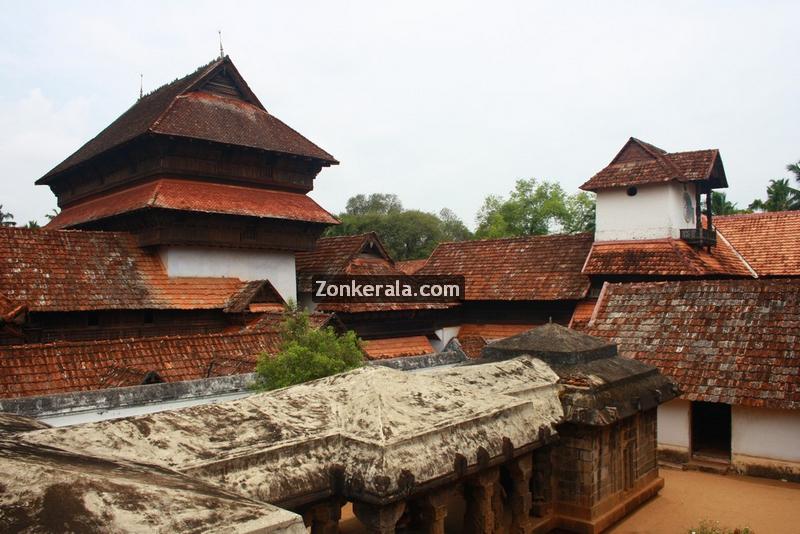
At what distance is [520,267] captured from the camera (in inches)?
917

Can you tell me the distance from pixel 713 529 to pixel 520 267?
1520 centimetres

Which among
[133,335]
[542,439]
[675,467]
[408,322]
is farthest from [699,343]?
[133,335]

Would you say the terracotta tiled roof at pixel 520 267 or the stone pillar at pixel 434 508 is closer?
the stone pillar at pixel 434 508

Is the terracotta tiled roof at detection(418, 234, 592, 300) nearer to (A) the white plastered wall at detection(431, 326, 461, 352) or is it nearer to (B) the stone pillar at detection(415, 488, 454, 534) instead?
(A) the white plastered wall at detection(431, 326, 461, 352)

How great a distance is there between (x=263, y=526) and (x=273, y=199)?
16.5m

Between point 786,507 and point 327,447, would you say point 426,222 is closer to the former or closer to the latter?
point 786,507

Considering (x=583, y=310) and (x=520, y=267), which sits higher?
(x=520, y=267)

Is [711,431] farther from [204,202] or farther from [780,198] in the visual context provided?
[780,198]

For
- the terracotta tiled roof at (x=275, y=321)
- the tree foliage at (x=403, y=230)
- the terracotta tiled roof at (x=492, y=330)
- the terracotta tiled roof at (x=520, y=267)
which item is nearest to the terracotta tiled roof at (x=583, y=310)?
the terracotta tiled roof at (x=520, y=267)

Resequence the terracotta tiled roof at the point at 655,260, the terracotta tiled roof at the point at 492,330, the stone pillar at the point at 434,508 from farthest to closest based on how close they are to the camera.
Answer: the terracotta tiled roof at the point at 492,330 → the terracotta tiled roof at the point at 655,260 → the stone pillar at the point at 434,508

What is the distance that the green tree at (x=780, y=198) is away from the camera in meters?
39.0

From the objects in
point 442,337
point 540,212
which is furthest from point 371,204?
point 442,337

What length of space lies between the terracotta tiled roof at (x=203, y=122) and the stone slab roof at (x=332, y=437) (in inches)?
511

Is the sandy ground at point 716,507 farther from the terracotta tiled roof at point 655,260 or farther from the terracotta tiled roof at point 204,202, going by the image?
the terracotta tiled roof at point 204,202
